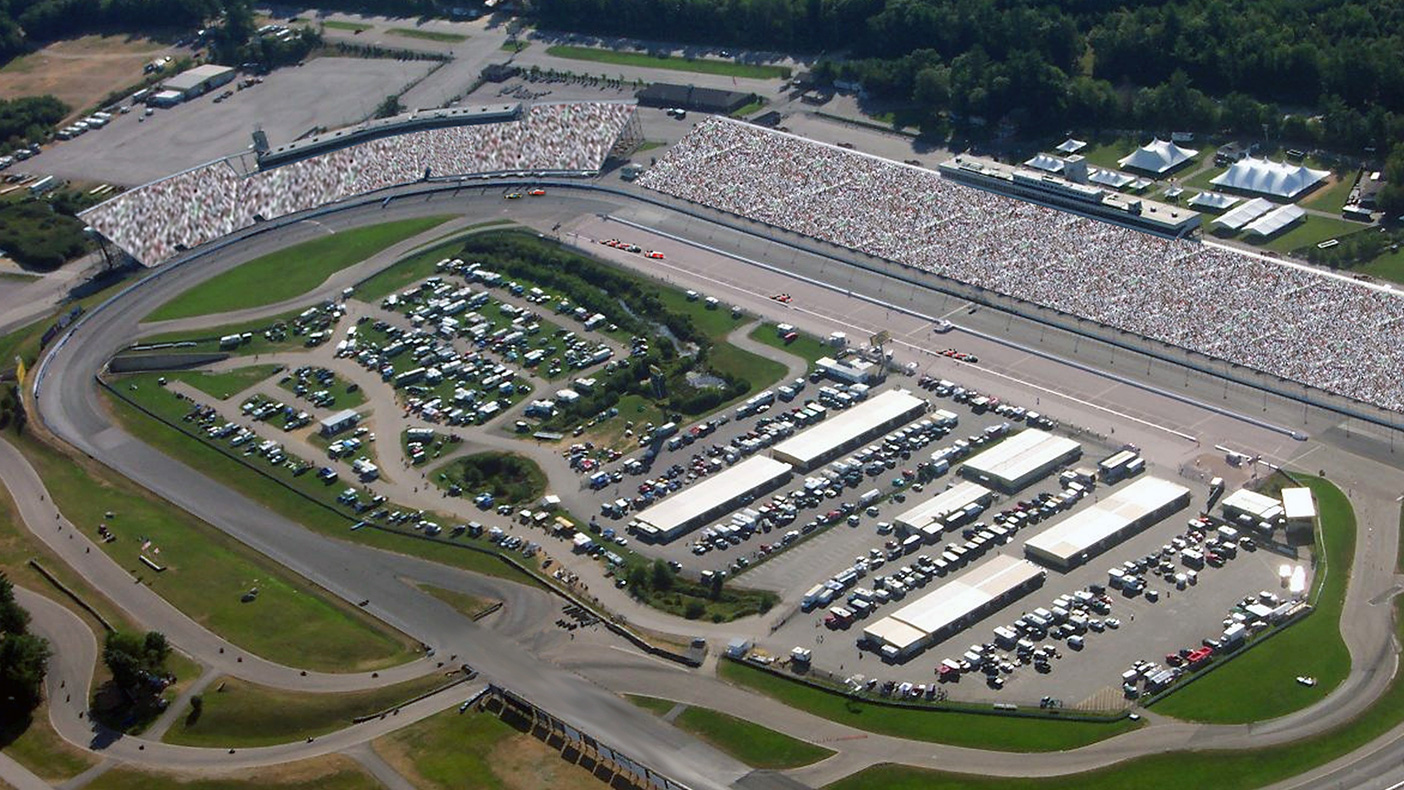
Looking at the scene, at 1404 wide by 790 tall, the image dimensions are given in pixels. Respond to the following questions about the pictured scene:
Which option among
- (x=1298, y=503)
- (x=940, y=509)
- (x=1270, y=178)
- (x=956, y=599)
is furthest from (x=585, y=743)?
(x=1270, y=178)

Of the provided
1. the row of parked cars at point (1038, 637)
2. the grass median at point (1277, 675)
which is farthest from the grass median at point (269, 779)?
the grass median at point (1277, 675)

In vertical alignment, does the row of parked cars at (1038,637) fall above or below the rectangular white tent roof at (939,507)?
below

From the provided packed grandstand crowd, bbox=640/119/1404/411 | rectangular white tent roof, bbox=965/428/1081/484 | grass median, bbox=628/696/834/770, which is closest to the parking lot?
rectangular white tent roof, bbox=965/428/1081/484

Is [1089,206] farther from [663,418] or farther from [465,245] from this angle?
[465,245]

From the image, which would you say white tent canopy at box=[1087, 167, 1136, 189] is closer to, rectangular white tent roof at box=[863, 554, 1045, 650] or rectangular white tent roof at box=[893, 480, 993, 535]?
rectangular white tent roof at box=[893, 480, 993, 535]

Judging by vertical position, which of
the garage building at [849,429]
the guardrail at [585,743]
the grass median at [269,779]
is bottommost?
the grass median at [269,779]

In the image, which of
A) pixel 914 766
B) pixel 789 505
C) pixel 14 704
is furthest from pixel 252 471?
pixel 914 766

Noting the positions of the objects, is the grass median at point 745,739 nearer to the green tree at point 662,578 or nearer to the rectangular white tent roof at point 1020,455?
the green tree at point 662,578
